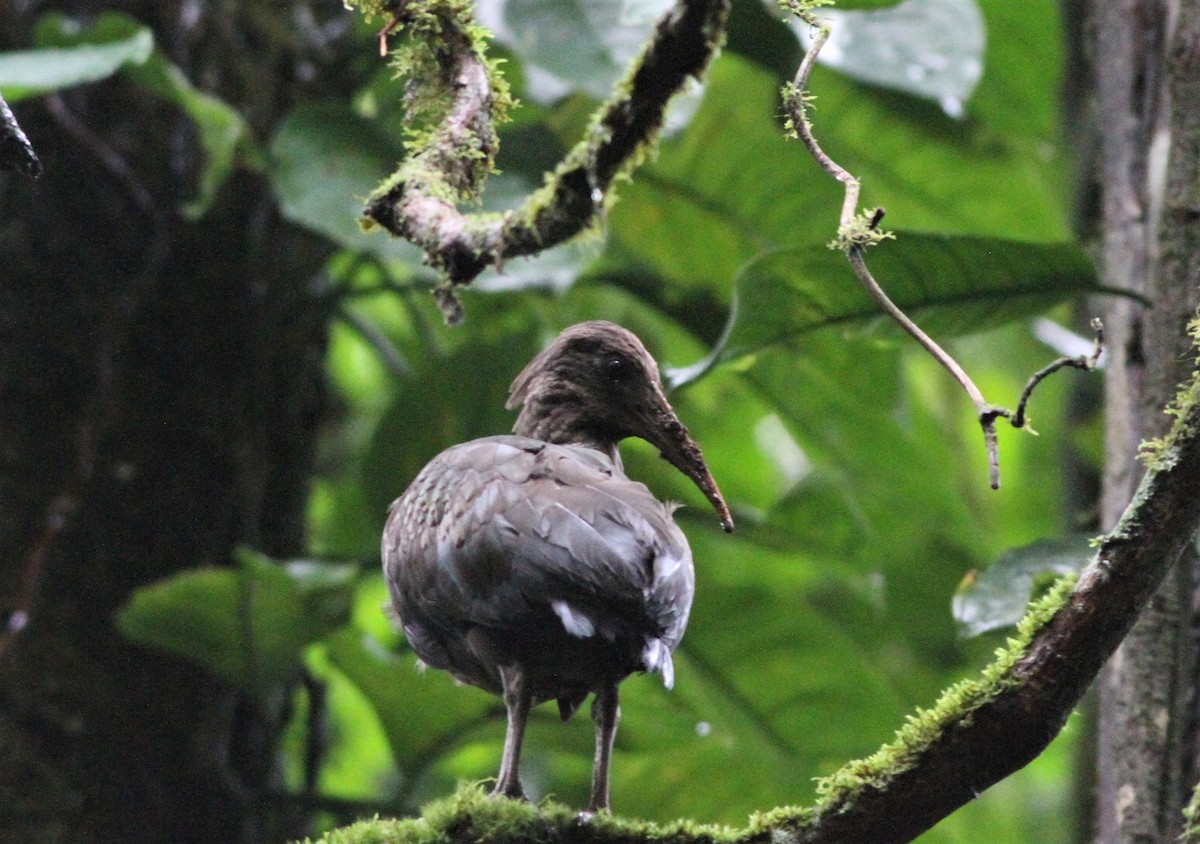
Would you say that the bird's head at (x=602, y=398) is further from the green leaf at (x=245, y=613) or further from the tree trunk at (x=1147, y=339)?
the green leaf at (x=245, y=613)

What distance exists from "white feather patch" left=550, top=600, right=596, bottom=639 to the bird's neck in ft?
1.59

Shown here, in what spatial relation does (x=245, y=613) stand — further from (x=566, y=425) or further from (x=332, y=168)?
(x=566, y=425)

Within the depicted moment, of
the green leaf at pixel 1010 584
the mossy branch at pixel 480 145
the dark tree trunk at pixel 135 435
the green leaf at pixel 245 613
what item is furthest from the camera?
the dark tree trunk at pixel 135 435

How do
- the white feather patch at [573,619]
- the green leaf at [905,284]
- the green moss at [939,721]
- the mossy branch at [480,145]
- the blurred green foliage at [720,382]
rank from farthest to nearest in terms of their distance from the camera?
the blurred green foliage at [720,382], the green leaf at [905,284], the white feather patch at [573,619], the green moss at [939,721], the mossy branch at [480,145]

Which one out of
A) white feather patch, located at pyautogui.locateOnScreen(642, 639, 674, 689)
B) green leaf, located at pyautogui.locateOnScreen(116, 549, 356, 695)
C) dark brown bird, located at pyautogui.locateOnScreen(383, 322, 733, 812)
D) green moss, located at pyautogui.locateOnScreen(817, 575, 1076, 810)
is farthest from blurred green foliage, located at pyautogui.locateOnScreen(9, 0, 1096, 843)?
green moss, located at pyautogui.locateOnScreen(817, 575, 1076, 810)

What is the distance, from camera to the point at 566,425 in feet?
7.16

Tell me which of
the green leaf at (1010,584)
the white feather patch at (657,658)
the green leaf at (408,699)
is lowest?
the green leaf at (408,699)

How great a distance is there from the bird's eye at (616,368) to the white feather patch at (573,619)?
0.52 m

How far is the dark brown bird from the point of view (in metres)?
1.72

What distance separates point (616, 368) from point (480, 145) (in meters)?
0.43

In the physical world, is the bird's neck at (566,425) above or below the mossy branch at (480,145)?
below

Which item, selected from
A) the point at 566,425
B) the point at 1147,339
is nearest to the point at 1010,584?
the point at 1147,339

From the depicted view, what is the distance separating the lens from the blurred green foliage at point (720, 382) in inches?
A: 126

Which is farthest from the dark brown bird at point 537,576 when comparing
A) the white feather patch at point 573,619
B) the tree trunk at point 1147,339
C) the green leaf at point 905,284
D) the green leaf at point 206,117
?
the green leaf at point 206,117
